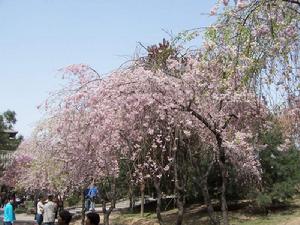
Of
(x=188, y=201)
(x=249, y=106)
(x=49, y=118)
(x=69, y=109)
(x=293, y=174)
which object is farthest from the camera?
(x=188, y=201)

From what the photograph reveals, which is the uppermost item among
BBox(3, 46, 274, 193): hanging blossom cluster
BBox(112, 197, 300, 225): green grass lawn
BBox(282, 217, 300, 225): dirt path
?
BBox(3, 46, 274, 193): hanging blossom cluster

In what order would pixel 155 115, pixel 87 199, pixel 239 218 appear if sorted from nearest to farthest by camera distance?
pixel 155 115, pixel 239 218, pixel 87 199

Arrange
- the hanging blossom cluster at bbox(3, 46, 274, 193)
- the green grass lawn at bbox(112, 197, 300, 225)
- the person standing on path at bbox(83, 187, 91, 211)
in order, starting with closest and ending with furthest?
the hanging blossom cluster at bbox(3, 46, 274, 193), the green grass lawn at bbox(112, 197, 300, 225), the person standing on path at bbox(83, 187, 91, 211)

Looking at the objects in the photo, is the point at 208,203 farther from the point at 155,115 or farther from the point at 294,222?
the point at 294,222

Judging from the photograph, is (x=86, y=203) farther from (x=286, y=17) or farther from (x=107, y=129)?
(x=286, y=17)

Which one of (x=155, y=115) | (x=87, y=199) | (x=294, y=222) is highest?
(x=155, y=115)

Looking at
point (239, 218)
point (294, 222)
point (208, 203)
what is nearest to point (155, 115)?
point (208, 203)

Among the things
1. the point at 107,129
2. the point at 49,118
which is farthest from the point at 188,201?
the point at 107,129

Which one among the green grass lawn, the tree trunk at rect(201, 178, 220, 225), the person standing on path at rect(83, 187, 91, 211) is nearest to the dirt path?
the green grass lawn

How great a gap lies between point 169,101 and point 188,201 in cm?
1651

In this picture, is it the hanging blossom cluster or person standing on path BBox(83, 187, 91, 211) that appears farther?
person standing on path BBox(83, 187, 91, 211)

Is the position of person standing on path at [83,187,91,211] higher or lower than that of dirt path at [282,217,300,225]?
higher

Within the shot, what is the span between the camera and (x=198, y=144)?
512 inches

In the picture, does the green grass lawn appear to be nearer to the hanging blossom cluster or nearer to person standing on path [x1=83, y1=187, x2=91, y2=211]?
person standing on path [x1=83, y1=187, x2=91, y2=211]
